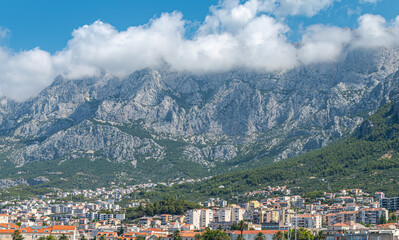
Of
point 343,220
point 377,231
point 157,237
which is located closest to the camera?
point 377,231

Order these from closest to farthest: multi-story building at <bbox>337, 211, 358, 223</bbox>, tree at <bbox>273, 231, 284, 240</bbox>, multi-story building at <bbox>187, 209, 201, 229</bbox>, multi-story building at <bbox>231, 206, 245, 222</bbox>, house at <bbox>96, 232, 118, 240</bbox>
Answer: tree at <bbox>273, 231, 284, 240</bbox>
house at <bbox>96, 232, 118, 240</bbox>
multi-story building at <bbox>337, 211, 358, 223</bbox>
multi-story building at <bbox>187, 209, 201, 229</bbox>
multi-story building at <bbox>231, 206, 245, 222</bbox>

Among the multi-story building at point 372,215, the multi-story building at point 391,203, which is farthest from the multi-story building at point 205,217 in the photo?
the multi-story building at point 391,203

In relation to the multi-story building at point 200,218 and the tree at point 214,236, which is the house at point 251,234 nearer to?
the tree at point 214,236

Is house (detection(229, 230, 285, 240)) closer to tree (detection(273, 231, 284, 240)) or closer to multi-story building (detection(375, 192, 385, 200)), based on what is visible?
tree (detection(273, 231, 284, 240))

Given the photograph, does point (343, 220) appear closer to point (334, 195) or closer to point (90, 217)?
point (334, 195)

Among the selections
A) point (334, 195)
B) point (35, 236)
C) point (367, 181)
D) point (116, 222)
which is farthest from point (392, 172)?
point (35, 236)

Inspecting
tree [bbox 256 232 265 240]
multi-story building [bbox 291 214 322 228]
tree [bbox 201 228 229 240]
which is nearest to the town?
multi-story building [bbox 291 214 322 228]

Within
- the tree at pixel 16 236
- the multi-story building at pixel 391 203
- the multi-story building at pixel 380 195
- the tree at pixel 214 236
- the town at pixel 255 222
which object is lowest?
the tree at pixel 16 236

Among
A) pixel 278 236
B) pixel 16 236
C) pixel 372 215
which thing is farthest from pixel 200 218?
pixel 16 236

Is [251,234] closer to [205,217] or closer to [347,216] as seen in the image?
[347,216]

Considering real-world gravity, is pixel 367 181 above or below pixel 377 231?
above

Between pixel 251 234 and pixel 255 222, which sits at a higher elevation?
pixel 255 222
